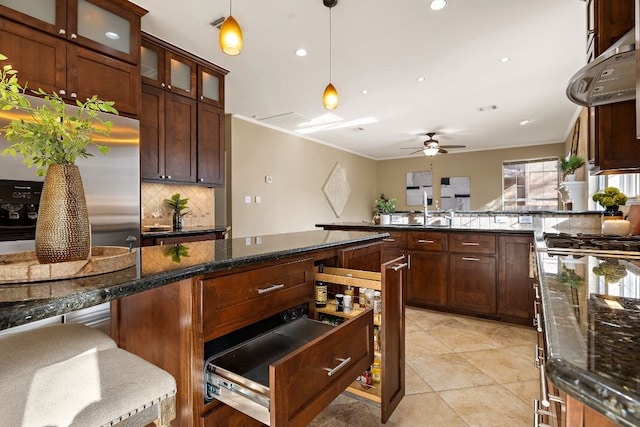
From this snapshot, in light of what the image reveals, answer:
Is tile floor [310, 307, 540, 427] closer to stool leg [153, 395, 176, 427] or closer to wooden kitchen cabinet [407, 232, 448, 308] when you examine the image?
wooden kitchen cabinet [407, 232, 448, 308]

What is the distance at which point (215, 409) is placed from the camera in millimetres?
1015

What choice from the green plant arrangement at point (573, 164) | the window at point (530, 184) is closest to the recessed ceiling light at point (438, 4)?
the green plant arrangement at point (573, 164)

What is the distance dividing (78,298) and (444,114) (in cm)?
570

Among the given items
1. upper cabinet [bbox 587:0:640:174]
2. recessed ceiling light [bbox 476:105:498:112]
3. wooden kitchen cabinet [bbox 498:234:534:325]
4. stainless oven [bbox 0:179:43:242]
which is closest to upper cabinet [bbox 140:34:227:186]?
stainless oven [bbox 0:179:43:242]

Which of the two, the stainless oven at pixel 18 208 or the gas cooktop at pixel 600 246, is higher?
the stainless oven at pixel 18 208

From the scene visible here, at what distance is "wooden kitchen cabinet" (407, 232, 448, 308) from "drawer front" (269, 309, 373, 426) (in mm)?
2287

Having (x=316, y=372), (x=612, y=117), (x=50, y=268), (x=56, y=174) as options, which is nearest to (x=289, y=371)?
(x=316, y=372)

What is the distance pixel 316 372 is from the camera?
998mm

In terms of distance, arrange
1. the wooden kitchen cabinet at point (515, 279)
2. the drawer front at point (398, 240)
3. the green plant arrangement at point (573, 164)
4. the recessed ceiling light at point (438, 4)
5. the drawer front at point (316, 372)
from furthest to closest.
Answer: the green plant arrangement at point (573, 164), the drawer front at point (398, 240), the wooden kitchen cabinet at point (515, 279), the recessed ceiling light at point (438, 4), the drawer front at point (316, 372)

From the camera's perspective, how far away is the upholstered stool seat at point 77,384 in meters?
0.66

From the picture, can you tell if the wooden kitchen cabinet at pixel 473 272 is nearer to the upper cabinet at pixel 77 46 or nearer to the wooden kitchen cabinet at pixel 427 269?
→ the wooden kitchen cabinet at pixel 427 269

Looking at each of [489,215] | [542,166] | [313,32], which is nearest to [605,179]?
[489,215]

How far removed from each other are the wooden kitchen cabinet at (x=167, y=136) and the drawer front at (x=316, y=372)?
8.82 ft

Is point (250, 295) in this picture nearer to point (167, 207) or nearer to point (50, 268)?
point (50, 268)
